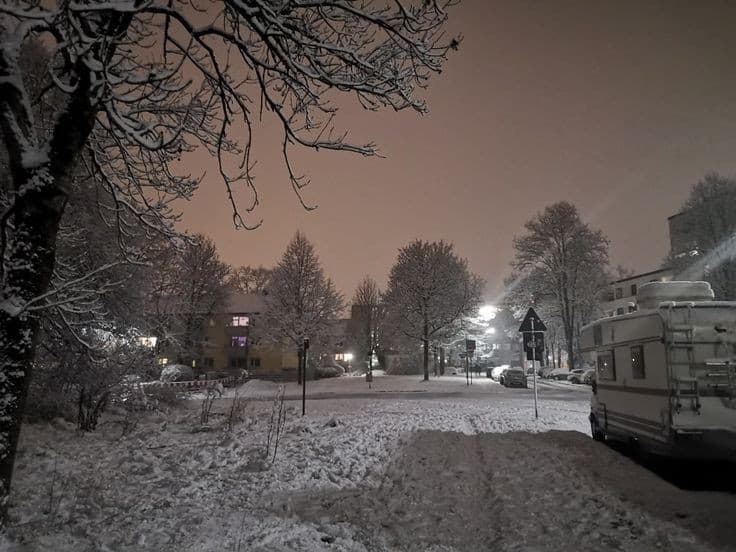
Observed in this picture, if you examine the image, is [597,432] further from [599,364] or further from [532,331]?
[532,331]

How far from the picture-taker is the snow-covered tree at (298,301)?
115 ft

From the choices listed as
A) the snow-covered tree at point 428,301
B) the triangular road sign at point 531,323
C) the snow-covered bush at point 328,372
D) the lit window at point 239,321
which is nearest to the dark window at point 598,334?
the triangular road sign at point 531,323

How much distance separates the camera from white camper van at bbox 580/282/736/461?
670 centimetres

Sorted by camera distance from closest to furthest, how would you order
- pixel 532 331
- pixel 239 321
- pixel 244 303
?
pixel 532 331, pixel 239 321, pixel 244 303

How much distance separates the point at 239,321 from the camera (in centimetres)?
5350

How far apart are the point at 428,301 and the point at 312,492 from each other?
107ft

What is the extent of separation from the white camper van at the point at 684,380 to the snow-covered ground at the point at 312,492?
1.09 m

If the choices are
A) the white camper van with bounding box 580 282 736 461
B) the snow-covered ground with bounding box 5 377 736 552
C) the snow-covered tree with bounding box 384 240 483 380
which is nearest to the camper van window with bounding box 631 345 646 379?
the white camper van with bounding box 580 282 736 461

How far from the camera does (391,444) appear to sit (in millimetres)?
9961

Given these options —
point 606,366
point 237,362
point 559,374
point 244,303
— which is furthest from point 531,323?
point 237,362

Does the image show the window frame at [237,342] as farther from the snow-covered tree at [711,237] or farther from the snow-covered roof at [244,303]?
the snow-covered tree at [711,237]

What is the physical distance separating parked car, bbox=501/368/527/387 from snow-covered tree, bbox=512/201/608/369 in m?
9.29

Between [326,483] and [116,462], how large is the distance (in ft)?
11.5

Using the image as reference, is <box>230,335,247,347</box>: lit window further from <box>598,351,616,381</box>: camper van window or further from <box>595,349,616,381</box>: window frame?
<box>598,351,616,381</box>: camper van window
